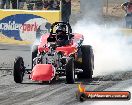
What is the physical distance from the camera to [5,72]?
16.7 meters

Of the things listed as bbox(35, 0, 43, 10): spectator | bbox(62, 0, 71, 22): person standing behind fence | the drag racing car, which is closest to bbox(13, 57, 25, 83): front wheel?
the drag racing car

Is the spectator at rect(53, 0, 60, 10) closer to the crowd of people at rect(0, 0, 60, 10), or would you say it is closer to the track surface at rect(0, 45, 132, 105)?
the crowd of people at rect(0, 0, 60, 10)

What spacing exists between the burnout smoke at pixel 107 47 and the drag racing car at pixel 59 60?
101 cm

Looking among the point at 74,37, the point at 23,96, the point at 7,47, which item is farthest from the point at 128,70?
the point at 7,47

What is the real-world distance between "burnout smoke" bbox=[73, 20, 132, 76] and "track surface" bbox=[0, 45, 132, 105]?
1.23 metres

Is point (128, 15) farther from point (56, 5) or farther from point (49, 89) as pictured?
point (49, 89)

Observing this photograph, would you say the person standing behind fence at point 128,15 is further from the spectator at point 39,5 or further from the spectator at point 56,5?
the spectator at point 39,5

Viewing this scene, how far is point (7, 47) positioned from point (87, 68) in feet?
30.4

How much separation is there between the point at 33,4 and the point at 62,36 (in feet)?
39.8

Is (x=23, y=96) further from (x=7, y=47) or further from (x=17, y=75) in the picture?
(x=7, y=47)

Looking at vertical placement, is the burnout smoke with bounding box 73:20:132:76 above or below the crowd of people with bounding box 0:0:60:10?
below

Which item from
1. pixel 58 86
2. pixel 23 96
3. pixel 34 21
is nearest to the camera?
pixel 23 96

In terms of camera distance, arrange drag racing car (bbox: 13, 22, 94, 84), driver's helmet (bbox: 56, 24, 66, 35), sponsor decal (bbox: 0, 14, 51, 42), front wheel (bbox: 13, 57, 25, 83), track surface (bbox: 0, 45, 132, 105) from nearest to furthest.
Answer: track surface (bbox: 0, 45, 132, 105)
drag racing car (bbox: 13, 22, 94, 84)
front wheel (bbox: 13, 57, 25, 83)
driver's helmet (bbox: 56, 24, 66, 35)
sponsor decal (bbox: 0, 14, 51, 42)

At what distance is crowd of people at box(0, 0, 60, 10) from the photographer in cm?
2722
